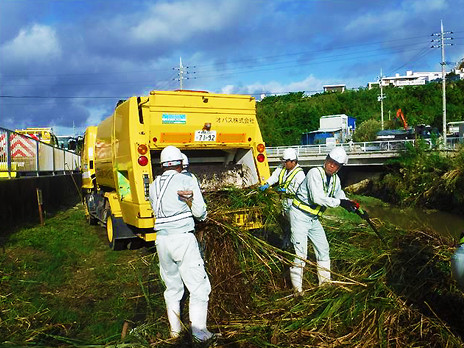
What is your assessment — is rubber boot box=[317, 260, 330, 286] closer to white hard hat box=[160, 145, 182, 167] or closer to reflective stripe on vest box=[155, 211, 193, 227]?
reflective stripe on vest box=[155, 211, 193, 227]

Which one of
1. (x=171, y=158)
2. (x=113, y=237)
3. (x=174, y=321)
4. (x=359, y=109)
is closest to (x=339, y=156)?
(x=171, y=158)

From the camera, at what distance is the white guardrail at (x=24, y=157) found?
419 inches

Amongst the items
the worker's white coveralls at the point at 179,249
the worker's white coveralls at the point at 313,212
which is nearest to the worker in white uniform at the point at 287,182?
the worker's white coveralls at the point at 313,212

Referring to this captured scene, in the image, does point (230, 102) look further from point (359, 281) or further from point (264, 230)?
point (359, 281)

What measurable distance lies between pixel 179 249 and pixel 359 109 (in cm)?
6939

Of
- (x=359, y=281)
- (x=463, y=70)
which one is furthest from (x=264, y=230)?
(x=463, y=70)

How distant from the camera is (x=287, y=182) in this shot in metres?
6.10

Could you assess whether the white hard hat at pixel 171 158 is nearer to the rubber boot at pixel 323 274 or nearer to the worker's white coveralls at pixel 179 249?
the worker's white coveralls at pixel 179 249

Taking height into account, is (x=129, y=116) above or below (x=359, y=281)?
above

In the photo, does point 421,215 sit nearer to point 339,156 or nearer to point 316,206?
point 316,206

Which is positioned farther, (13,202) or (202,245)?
(13,202)

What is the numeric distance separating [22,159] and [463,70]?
10039cm

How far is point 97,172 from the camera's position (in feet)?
32.1

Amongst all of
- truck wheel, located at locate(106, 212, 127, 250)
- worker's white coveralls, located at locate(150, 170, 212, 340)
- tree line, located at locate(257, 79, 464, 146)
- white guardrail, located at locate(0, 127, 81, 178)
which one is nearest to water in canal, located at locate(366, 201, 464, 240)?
truck wheel, located at locate(106, 212, 127, 250)
